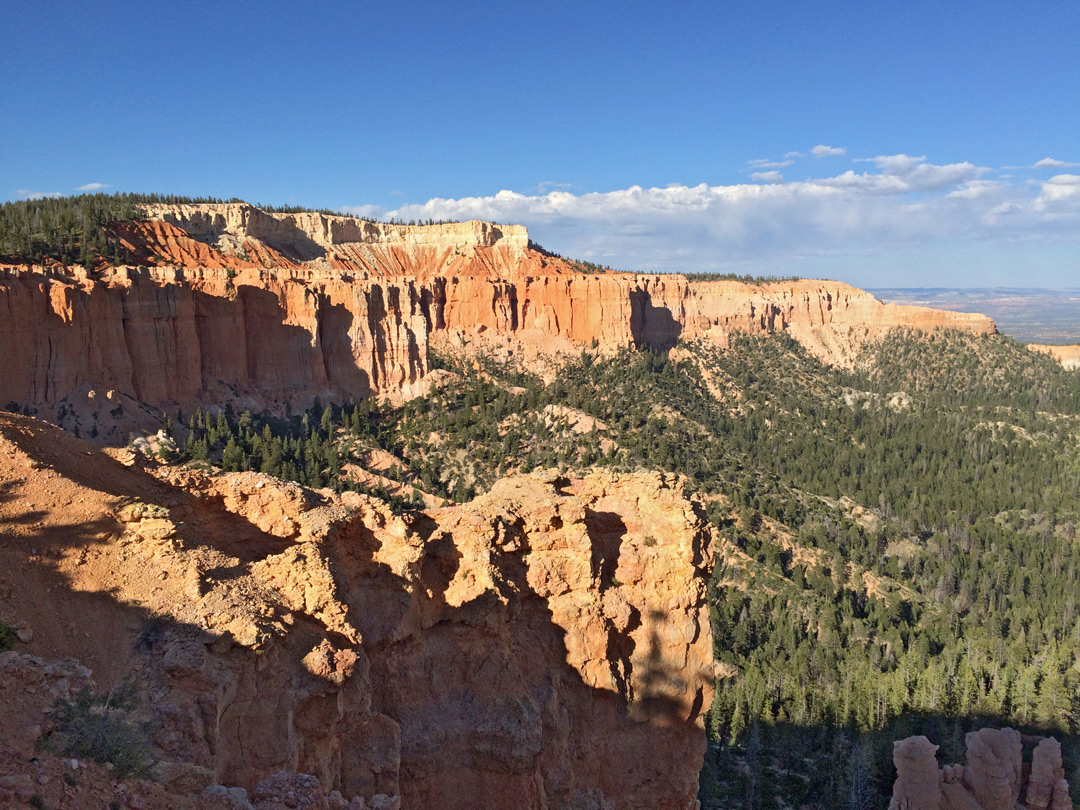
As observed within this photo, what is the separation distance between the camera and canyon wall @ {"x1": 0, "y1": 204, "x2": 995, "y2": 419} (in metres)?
50.0

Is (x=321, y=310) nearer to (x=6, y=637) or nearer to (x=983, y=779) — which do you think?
(x=983, y=779)

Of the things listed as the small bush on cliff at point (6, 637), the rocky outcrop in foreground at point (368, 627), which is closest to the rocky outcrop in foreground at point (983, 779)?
the rocky outcrop in foreground at point (368, 627)

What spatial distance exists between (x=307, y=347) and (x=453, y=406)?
1480 centimetres

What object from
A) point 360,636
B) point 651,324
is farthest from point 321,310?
point 360,636

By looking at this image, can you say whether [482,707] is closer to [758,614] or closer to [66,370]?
[758,614]

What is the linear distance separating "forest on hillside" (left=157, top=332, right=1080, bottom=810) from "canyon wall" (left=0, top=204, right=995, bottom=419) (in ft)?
16.0

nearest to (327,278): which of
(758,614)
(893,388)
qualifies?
(758,614)

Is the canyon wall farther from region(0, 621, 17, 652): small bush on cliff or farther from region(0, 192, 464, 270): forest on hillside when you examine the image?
region(0, 621, 17, 652): small bush on cliff

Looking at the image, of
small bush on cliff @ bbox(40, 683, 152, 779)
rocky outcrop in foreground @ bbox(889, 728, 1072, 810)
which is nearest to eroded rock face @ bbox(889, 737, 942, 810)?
rocky outcrop in foreground @ bbox(889, 728, 1072, 810)

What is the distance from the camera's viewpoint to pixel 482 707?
13.1 m

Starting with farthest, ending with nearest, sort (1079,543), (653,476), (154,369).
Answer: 1. (1079,543)
2. (154,369)
3. (653,476)

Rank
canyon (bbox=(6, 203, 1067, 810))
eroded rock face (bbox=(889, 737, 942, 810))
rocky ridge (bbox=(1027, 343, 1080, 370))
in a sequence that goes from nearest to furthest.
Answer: canyon (bbox=(6, 203, 1067, 810)), eroded rock face (bbox=(889, 737, 942, 810)), rocky ridge (bbox=(1027, 343, 1080, 370))

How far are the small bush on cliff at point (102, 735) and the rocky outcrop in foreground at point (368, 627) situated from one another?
0.55 feet

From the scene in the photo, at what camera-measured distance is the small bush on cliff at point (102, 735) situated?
6.97 m
